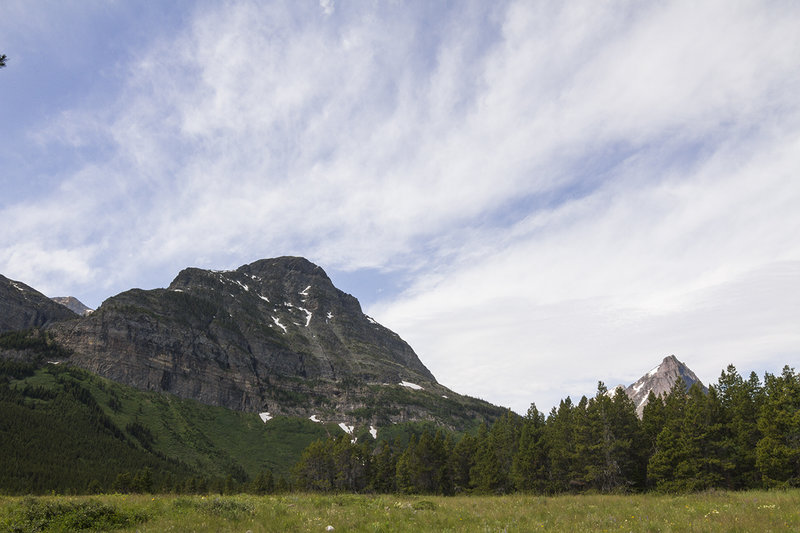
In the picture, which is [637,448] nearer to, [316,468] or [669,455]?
[669,455]

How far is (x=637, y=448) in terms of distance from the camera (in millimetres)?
54719

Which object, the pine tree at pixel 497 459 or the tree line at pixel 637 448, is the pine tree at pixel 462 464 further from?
the pine tree at pixel 497 459

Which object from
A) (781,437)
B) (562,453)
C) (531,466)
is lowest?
(531,466)

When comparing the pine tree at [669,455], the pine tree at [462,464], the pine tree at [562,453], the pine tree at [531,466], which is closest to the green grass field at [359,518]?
the pine tree at [669,455]

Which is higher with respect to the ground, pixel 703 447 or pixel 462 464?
pixel 703 447

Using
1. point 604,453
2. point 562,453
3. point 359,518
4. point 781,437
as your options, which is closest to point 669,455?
point 604,453

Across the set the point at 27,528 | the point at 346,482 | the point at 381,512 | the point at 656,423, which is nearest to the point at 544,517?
the point at 381,512

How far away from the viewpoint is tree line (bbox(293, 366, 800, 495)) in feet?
134

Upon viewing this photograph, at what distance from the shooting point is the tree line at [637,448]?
134 ft

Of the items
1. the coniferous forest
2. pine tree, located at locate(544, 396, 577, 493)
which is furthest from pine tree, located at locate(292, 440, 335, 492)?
pine tree, located at locate(544, 396, 577, 493)

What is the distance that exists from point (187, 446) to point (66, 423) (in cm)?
4926

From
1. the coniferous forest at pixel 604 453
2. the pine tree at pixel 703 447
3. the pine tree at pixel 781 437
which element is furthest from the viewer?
the pine tree at pixel 703 447

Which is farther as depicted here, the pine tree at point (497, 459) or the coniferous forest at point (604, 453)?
the pine tree at point (497, 459)

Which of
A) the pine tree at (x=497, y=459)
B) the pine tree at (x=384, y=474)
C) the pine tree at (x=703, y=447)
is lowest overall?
the pine tree at (x=384, y=474)
